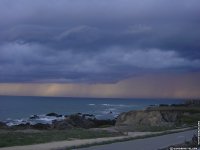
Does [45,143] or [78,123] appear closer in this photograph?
[45,143]

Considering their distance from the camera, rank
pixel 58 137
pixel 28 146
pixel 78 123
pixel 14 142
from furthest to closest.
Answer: pixel 78 123, pixel 58 137, pixel 14 142, pixel 28 146

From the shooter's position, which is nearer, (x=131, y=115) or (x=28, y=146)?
(x=28, y=146)

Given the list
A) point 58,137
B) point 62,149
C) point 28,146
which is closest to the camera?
point 62,149

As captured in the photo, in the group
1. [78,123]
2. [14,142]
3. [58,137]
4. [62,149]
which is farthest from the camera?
[78,123]

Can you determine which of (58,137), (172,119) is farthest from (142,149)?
(172,119)

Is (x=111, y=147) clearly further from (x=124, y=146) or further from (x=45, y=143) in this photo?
(x=45, y=143)

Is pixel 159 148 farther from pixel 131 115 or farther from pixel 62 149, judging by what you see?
pixel 131 115

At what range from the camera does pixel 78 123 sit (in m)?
61.5

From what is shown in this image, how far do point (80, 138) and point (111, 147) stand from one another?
508 centimetres

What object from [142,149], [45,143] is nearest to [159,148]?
[142,149]

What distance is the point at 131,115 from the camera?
214 feet

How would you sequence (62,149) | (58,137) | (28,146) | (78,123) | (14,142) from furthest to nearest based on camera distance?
1. (78,123)
2. (58,137)
3. (14,142)
4. (28,146)
5. (62,149)

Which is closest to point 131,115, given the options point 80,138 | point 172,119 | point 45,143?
point 172,119

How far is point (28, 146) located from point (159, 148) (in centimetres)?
607
